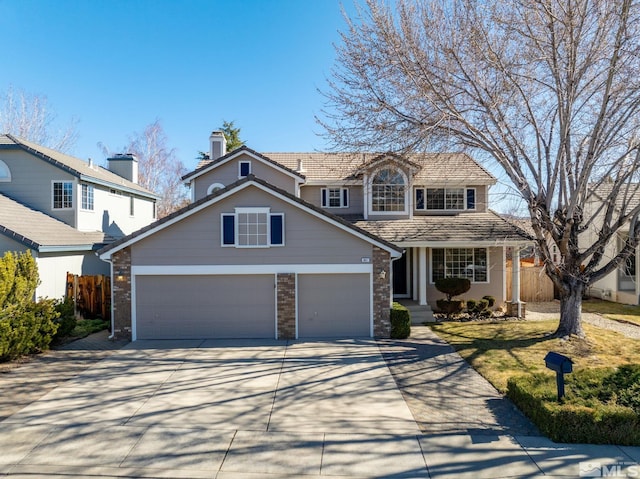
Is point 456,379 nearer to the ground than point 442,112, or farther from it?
nearer to the ground

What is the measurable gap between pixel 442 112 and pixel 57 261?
14.1m

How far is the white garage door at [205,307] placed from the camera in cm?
1173

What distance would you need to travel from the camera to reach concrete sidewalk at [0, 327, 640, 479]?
16.6ft

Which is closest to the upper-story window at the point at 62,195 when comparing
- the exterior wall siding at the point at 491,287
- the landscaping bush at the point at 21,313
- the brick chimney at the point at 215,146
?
the brick chimney at the point at 215,146

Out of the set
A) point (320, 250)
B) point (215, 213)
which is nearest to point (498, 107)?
point (320, 250)

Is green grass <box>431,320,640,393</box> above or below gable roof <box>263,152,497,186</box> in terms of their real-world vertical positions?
below

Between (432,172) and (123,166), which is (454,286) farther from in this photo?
(123,166)

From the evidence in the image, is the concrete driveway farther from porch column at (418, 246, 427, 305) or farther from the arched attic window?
the arched attic window

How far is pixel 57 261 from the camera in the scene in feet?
46.2

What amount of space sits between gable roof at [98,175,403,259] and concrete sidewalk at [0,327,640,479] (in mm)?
3489

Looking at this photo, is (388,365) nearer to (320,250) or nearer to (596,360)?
(320,250)

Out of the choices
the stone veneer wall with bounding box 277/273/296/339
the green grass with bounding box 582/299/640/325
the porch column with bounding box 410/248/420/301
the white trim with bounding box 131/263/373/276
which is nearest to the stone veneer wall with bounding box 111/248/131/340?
the white trim with bounding box 131/263/373/276

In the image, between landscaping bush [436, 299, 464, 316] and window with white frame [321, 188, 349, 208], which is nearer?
landscaping bush [436, 299, 464, 316]

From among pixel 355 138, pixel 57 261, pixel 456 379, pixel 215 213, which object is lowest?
pixel 456 379
